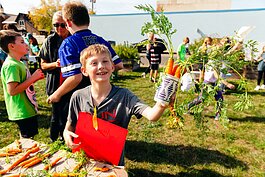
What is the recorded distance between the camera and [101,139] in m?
1.80

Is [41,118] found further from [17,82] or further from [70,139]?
[70,139]

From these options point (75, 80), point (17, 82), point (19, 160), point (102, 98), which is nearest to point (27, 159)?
point (19, 160)

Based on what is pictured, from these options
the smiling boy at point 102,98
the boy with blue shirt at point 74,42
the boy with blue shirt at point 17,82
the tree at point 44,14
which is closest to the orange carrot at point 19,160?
the smiling boy at point 102,98

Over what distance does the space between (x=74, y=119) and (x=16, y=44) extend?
151 cm

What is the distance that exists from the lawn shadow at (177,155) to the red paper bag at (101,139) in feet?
7.26

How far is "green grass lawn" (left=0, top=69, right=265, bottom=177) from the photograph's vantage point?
3717 millimetres

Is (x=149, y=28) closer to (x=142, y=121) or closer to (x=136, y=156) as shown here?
(x=136, y=156)

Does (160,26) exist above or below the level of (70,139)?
above

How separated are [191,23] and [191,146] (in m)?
20.1

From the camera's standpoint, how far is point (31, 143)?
2.16 metres

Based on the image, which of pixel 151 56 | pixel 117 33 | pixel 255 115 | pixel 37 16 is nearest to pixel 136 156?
pixel 255 115

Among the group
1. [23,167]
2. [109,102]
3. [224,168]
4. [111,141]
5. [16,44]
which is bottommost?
[224,168]

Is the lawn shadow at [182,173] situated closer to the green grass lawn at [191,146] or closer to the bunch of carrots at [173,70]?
the green grass lawn at [191,146]

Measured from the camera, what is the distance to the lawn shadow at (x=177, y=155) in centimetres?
393
